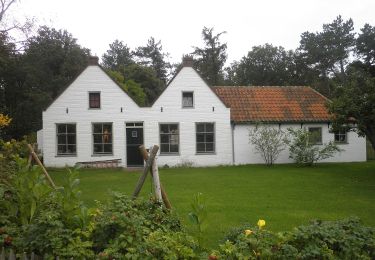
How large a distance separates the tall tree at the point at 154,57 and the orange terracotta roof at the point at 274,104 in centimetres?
3805

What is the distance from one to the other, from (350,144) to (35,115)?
27.0 metres

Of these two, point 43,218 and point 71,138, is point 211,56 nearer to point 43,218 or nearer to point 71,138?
point 71,138

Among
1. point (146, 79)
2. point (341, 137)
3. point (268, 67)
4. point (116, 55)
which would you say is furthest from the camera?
point (116, 55)

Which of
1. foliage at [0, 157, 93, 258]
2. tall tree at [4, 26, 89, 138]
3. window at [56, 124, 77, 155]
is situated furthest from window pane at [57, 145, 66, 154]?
foliage at [0, 157, 93, 258]

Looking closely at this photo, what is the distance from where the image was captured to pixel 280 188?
45.9 ft

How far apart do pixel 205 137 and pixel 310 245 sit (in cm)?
1980

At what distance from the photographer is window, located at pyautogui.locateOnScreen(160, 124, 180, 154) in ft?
77.1

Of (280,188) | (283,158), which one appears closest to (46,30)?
(283,158)

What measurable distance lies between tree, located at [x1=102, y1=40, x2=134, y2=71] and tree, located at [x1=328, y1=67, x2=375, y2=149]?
59364 mm

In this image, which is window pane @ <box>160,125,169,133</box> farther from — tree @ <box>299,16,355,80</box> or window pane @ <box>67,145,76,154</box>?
tree @ <box>299,16,355,80</box>

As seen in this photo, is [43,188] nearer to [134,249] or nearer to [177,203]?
[134,249]

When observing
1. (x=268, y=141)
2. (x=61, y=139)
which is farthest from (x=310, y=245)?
(x=61, y=139)

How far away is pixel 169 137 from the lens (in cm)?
2355

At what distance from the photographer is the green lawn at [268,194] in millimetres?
9094
